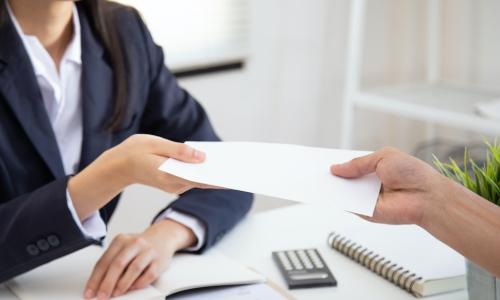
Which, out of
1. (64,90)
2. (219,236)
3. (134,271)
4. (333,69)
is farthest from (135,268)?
(333,69)

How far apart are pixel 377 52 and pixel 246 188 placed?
195cm

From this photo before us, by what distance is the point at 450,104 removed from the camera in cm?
221

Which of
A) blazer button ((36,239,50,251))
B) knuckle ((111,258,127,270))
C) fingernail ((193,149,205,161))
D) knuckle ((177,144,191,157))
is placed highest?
knuckle ((177,144,191,157))

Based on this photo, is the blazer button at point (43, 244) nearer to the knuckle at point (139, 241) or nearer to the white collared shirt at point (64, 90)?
the knuckle at point (139, 241)

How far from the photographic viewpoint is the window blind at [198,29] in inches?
84.7

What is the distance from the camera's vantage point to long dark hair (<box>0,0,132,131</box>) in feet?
4.33

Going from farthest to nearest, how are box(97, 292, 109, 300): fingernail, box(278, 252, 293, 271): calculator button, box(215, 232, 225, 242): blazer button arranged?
box(215, 232, 225, 242): blazer button < box(278, 252, 293, 271): calculator button < box(97, 292, 109, 300): fingernail

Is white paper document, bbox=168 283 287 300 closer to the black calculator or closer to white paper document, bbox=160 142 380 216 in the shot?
the black calculator

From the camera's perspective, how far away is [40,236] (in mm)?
1035

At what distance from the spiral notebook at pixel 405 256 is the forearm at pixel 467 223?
0.15 metres

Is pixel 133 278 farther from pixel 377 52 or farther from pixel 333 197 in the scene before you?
pixel 377 52

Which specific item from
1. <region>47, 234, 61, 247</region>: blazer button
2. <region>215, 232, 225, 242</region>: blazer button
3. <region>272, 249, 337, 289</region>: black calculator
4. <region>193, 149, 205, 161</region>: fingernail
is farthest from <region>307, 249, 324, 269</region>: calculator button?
<region>47, 234, 61, 247</region>: blazer button

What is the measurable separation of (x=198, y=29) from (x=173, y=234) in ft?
4.03

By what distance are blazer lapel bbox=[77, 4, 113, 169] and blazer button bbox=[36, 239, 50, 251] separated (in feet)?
0.89
